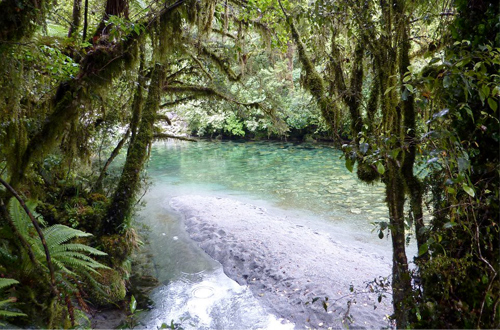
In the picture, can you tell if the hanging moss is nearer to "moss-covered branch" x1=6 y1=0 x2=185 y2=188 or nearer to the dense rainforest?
the dense rainforest

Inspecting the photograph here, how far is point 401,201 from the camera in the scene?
3.08m

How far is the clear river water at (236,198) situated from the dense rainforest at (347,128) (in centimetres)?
97

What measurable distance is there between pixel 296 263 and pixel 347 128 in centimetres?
349

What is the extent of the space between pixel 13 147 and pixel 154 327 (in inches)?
107

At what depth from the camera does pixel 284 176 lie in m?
14.5

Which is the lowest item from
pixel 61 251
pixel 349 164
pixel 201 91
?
pixel 61 251

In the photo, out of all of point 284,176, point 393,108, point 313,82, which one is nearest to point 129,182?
point 313,82

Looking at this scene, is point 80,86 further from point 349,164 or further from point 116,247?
point 116,247

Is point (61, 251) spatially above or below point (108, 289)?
above

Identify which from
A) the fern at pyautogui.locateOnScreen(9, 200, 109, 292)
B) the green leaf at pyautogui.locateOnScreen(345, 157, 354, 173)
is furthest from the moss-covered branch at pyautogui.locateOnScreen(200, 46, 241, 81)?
the green leaf at pyautogui.locateOnScreen(345, 157, 354, 173)

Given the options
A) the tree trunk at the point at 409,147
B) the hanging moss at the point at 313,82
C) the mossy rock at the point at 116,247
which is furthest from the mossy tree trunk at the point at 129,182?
the tree trunk at the point at 409,147

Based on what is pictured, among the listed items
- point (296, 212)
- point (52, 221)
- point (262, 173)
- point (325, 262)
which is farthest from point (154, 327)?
point (262, 173)

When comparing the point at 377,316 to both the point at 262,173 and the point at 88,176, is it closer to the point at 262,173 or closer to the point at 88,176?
the point at 88,176

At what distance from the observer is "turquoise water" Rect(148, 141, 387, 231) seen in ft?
32.1
